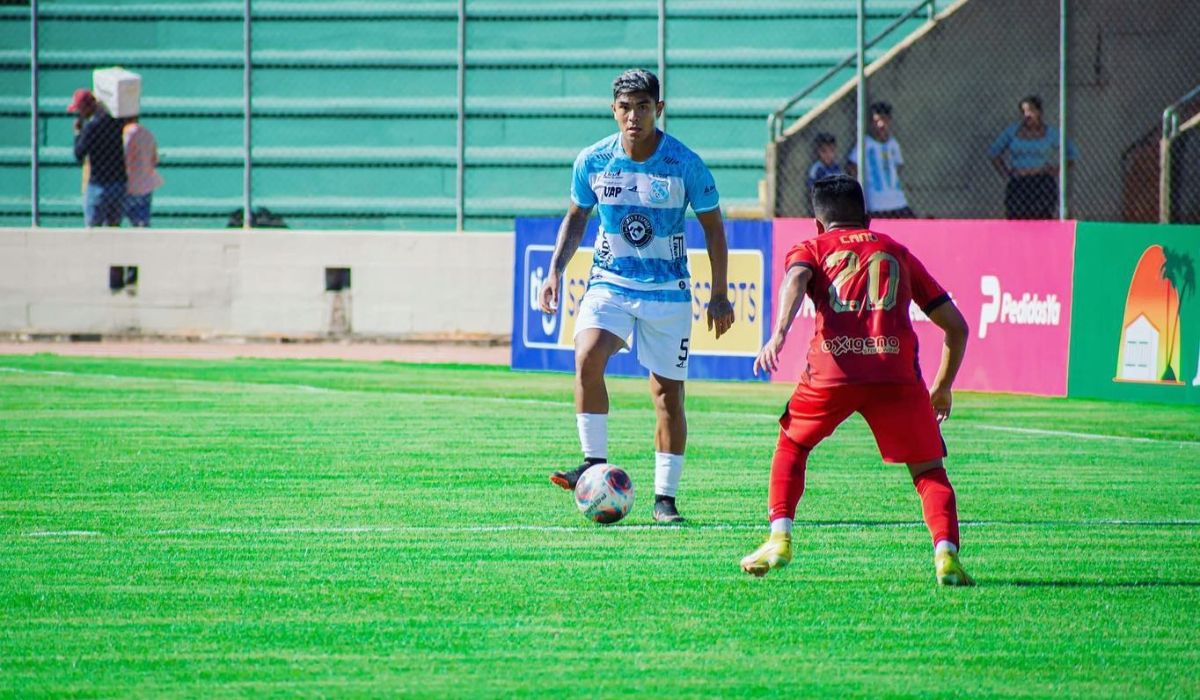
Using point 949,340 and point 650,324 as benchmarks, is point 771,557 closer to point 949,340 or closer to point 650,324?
point 949,340

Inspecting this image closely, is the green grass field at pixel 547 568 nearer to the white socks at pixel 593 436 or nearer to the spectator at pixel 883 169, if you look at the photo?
the white socks at pixel 593 436

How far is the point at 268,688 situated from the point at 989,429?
29.6 ft

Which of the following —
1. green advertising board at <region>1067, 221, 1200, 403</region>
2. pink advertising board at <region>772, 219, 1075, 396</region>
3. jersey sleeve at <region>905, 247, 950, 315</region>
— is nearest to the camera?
jersey sleeve at <region>905, 247, 950, 315</region>

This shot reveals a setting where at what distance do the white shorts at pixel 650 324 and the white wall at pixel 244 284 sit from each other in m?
12.6

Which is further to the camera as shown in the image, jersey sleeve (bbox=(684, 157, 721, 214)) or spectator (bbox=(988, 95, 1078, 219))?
spectator (bbox=(988, 95, 1078, 219))

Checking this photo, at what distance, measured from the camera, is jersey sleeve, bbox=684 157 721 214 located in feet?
28.3

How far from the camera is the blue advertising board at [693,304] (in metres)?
17.3

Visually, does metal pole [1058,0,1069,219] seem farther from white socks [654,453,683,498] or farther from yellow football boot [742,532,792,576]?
yellow football boot [742,532,792,576]

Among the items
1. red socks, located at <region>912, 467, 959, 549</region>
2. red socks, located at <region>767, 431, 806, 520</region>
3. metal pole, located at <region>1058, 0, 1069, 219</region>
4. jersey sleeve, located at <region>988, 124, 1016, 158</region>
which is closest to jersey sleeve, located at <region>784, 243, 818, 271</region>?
red socks, located at <region>767, 431, 806, 520</region>

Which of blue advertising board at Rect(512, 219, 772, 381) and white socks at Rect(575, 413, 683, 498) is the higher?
blue advertising board at Rect(512, 219, 772, 381)

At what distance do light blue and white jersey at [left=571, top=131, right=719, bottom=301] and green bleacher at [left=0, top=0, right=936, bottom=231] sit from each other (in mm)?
15116

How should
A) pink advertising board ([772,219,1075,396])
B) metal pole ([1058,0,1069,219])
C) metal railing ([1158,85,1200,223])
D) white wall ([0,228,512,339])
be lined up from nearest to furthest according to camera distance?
pink advertising board ([772,219,1075,396]), metal pole ([1058,0,1069,219]), metal railing ([1158,85,1200,223]), white wall ([0,228,512,339])

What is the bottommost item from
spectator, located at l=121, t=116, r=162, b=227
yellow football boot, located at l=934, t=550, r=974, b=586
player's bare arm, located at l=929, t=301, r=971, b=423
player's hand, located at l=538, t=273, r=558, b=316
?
yellow football boot, located at l=934, t=550, r=974, b=586

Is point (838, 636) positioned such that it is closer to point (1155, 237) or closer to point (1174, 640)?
point (1174, 640)
